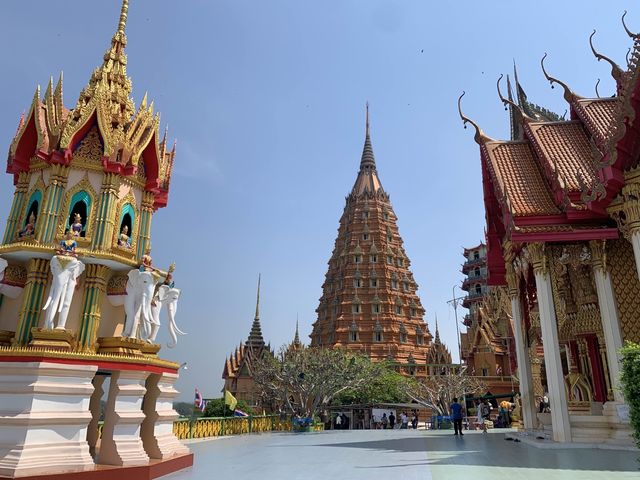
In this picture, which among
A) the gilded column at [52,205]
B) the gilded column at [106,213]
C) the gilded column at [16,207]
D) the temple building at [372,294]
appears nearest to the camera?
the gilded column at [52,205]

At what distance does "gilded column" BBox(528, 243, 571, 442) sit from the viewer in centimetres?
1189

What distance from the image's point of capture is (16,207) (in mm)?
10039

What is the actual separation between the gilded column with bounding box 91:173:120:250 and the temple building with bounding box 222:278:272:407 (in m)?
40.2

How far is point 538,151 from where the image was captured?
15.3m

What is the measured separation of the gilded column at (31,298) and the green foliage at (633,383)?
993cm

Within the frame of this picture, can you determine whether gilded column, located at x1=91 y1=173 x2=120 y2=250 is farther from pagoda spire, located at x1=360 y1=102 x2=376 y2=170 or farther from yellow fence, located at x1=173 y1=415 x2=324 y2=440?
pagoda spire, located at x1=360 y1=102 x2=376 y2=170

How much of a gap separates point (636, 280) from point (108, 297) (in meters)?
12.9

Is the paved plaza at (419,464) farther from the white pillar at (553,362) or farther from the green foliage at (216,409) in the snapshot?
the green foliage at (216,409)

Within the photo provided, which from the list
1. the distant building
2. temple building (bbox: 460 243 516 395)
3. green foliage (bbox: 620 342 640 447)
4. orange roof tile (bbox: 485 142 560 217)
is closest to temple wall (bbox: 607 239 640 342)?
orange roof tile (bbox: 485 142 560 217)

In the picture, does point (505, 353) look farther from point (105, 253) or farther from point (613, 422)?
point (105, 253)

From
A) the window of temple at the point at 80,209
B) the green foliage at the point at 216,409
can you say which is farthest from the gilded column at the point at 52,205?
the green foliage at the point at 216,409

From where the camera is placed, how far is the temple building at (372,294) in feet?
158

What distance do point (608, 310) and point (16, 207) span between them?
1439cm

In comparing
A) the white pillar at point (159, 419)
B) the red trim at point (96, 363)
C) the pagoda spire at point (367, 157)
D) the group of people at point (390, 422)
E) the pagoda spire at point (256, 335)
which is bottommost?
the group of people at point (390, 422)
